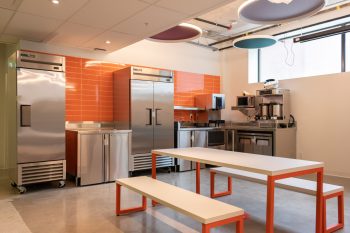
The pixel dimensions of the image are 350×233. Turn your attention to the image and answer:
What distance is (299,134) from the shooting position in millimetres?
6254

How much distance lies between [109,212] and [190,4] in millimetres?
2837

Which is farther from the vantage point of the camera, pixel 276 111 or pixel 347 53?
pixel 276 111

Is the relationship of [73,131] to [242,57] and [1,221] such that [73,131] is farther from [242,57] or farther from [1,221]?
[242,57]

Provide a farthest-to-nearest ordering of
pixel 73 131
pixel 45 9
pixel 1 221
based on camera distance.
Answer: pixel 73 131
pixel 45 9
pixel 1 221

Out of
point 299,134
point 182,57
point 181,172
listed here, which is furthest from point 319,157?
point 182,57

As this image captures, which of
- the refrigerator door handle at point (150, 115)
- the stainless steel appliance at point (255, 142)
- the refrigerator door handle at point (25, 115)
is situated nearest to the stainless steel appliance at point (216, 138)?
the stainless steel appliance at point (255, 142)

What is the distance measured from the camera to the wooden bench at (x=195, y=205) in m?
2.02

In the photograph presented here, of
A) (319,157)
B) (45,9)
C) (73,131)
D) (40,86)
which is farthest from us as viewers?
(319,157)

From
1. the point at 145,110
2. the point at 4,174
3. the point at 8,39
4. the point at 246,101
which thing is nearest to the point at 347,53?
the point at 246,101

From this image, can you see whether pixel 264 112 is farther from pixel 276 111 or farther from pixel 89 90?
pixel 89 90

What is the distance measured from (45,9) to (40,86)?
136 cm

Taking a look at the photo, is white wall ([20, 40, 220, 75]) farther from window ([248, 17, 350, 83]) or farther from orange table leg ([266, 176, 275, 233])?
orange table leg ([266, 176, 275, 233])

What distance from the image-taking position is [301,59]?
641cm

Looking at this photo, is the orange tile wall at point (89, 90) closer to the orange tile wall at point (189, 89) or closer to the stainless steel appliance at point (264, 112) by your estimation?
the orange tile wall at point (189, 89)
